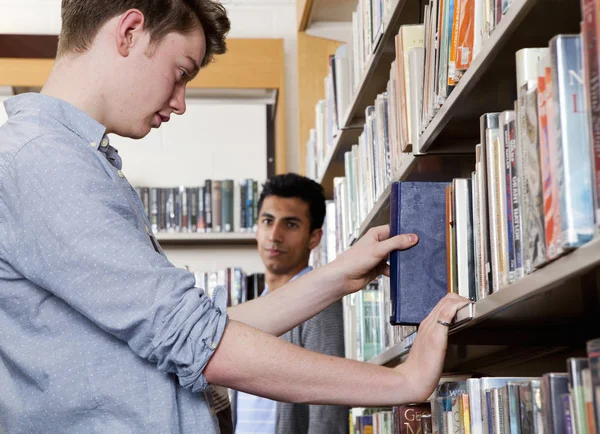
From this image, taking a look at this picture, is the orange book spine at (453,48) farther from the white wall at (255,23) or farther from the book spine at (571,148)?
the white wall at (255,23)

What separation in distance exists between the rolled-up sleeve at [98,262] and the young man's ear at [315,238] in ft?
7.32

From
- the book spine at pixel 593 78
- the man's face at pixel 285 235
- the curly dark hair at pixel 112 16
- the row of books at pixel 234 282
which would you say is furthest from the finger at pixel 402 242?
the row of books at pixel 234 282

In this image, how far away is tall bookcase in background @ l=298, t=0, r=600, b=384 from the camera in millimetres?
1008

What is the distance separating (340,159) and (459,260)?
5.92ft

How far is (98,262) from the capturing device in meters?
1.10

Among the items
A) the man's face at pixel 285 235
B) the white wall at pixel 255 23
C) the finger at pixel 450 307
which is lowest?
the finger at pixel 450 307

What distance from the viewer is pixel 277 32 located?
4566mm

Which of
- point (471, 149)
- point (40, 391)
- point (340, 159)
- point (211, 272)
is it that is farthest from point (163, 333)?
point (211, 272)

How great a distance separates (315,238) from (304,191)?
205 millimetres

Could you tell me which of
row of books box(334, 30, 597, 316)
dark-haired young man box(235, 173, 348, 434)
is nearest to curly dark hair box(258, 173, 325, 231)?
dark-haired young man box(235, 173, 348, 434)

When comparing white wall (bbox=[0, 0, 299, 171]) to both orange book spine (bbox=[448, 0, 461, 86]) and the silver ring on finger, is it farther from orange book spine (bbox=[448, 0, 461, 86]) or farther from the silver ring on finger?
the silver ring on finger

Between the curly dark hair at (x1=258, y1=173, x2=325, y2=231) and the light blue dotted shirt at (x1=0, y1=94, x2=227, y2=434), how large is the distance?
212 centimetres

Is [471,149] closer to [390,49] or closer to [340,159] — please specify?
[390,49]

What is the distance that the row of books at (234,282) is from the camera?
4.04 m
